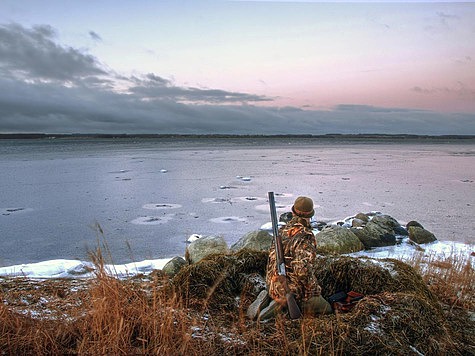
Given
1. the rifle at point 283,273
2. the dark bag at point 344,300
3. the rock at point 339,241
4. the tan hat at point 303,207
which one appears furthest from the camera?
the rock at point 339,241

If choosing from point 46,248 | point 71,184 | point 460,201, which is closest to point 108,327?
point 46,248

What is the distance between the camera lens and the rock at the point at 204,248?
8242 mm

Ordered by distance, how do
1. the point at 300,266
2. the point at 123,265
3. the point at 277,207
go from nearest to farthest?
1. the point at 300,266
2. the point at 123,265
3. the point at 277,207

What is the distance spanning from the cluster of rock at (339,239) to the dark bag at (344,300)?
1338 mm

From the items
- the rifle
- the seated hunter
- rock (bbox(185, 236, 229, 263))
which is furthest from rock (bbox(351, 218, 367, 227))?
the rifle

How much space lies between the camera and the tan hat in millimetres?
4738

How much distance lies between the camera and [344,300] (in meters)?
5.49

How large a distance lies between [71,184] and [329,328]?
58.5 ft

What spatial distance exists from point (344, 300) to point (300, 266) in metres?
1.06

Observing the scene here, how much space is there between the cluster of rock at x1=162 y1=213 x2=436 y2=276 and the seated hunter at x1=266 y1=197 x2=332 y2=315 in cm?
194

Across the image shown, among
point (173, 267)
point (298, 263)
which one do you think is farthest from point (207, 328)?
point (173, 267)

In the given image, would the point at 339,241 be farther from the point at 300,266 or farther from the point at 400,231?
the point at 300,266

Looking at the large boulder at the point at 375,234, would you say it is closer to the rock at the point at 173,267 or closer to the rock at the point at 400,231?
the rock at the point at 400,231

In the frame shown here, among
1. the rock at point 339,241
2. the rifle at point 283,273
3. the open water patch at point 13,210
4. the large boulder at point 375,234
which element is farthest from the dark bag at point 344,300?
the open water patch at point 13,210
